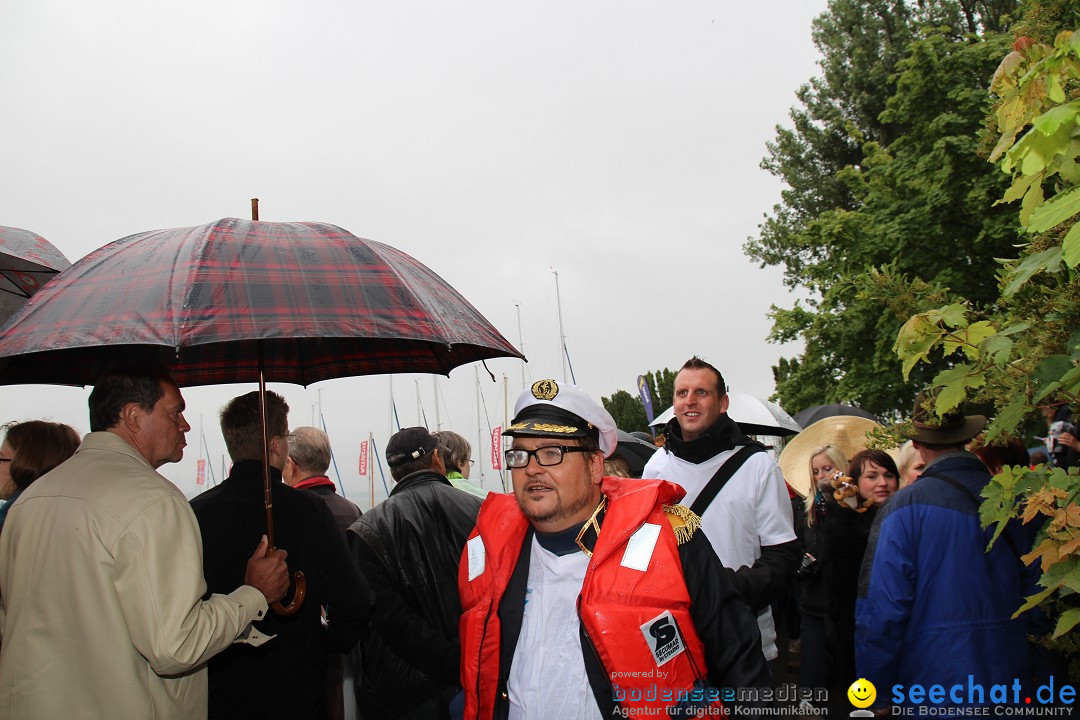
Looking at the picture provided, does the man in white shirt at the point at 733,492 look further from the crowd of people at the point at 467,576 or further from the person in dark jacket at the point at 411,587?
the person in dark jacket at the point at 411,587

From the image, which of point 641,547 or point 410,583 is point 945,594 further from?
point 410,583

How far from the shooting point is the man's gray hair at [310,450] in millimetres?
5418

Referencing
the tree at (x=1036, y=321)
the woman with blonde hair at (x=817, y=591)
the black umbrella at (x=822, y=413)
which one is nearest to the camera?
the tree at (x=1036, y=321)

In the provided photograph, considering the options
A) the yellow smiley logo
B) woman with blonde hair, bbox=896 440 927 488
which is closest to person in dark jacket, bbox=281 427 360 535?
the yellow smiley logo

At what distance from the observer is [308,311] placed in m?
2.63

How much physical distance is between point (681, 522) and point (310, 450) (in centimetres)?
348

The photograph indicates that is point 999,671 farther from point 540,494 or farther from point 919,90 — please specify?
point 919,90

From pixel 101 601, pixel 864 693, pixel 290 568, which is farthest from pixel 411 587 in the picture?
pixel 864 693

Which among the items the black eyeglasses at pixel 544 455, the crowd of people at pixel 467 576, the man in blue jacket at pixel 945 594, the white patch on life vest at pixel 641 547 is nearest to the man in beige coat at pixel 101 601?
the crowd of people at pixel 467 576

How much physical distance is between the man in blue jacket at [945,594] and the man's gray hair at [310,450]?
349 centimetres

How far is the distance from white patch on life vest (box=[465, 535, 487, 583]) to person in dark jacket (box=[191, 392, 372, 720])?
89 cm

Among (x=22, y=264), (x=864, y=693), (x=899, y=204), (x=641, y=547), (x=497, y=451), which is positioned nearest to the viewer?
(x=641, y=547)

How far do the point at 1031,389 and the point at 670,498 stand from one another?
3.67 feet

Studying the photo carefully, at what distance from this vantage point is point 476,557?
9.29ft
